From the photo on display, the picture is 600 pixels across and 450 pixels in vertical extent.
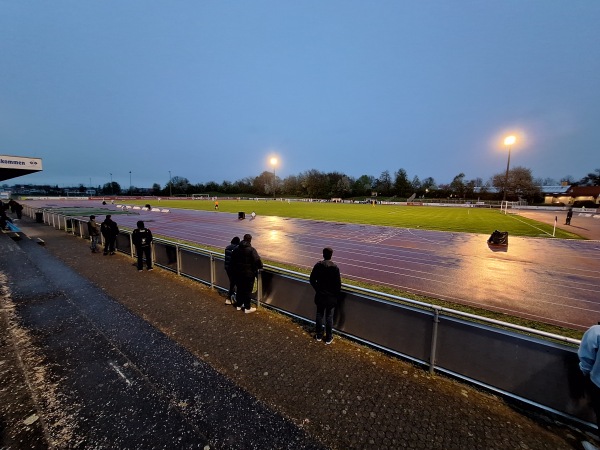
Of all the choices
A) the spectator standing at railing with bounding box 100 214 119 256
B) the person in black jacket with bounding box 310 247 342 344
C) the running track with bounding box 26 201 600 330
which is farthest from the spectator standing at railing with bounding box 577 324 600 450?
the spectator standing at railing with bounding box 100 214 119 256

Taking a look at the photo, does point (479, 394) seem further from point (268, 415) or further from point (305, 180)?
point (305, 180)

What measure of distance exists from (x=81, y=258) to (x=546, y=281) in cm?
1886

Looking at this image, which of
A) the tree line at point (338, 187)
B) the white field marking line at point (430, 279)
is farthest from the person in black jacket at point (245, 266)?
the tree line at point (338, 187)

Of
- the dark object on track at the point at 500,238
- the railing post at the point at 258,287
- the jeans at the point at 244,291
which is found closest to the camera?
the jeans at the point at 244,291

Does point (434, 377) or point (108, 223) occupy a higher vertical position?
point (108, 223)

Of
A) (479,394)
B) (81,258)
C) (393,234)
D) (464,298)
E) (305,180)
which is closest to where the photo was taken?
(479,394)

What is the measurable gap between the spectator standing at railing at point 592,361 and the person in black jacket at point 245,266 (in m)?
5.50

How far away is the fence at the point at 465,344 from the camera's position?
11.8 ft

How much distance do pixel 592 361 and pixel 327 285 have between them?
11.5 feet

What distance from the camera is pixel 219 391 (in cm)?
408

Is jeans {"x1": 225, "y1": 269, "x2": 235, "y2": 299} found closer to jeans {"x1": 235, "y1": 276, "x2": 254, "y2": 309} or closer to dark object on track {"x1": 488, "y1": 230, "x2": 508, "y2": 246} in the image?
jeans {"x1": 235, "y1": 276, "x2": 254, "y2": 309}

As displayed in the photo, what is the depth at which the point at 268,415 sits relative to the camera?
364 centimetres

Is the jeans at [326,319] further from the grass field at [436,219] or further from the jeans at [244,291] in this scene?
the grass field at [436,219]

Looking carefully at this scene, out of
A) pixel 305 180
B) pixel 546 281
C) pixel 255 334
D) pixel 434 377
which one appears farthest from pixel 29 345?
pixel 305 180
